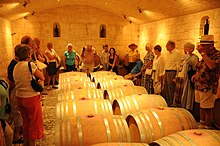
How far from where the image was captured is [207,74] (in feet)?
11.1

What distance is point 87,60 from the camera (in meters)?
7.32

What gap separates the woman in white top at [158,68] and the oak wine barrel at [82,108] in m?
2.54

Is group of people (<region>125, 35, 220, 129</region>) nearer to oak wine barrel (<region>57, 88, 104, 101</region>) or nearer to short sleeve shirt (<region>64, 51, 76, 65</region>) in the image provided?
oak wine barrel (<region>57, 88, 104, 101</region>)

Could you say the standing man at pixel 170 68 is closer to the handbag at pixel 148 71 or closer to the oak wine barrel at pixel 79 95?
the handbag at pixel 148 71

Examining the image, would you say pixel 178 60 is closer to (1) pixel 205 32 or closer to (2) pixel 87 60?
(1) pixel 205 32

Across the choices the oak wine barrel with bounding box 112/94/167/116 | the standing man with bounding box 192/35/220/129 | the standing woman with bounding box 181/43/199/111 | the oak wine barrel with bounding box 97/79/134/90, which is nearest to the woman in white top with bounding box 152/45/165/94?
the standing woman with bounding box 181/43/199/111

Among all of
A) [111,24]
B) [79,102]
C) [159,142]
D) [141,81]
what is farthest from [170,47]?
[111,24]

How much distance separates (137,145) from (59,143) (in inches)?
28.2

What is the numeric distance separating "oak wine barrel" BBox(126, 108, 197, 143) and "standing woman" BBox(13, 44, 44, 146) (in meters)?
1.32

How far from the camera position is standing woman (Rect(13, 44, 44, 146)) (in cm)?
271

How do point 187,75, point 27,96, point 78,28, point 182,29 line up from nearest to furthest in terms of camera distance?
point 27,96, point 187,75, point 182,29, point 78,28

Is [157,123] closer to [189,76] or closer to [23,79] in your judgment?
[23,79]

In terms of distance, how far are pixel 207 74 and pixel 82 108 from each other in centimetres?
210

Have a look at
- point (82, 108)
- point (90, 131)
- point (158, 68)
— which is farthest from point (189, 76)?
point (90, 131)
